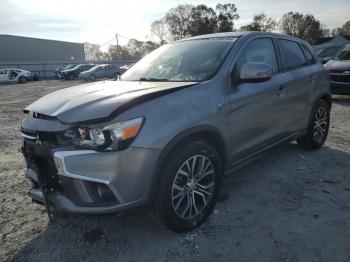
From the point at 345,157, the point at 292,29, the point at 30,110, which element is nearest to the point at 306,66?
the point at 345,157

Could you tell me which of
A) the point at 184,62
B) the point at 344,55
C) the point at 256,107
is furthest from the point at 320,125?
the point at 344,55

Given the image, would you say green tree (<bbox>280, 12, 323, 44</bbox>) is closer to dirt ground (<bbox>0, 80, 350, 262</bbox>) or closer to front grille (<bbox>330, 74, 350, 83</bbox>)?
front grille (<bbox>330, 74, 350, 83</bbox>)

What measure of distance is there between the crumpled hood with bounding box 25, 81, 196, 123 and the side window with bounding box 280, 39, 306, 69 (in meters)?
1.98

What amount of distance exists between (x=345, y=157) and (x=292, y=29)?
66.6 metres

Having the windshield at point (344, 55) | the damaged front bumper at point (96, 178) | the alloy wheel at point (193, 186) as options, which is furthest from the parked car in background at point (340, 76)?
the damaged front bumper at point (96, 178)

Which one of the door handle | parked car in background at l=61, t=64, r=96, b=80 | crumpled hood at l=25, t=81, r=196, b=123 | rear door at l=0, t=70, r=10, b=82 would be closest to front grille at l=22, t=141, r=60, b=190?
crumpled hood at l=25, t=81, r=196, b=123

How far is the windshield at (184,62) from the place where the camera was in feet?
12.0

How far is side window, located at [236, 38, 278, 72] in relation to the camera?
3861mm

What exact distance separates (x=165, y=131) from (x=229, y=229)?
122 cm

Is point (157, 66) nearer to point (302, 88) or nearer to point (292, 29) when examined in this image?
point (302, 88)

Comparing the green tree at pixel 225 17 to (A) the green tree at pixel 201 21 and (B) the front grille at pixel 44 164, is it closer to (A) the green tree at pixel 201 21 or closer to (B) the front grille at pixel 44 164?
(A) the green tree at pixel 201 21

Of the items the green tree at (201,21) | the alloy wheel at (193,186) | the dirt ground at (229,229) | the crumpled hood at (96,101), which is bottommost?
the dirt ground at (229,229)

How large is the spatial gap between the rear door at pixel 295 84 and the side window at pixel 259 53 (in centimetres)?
23

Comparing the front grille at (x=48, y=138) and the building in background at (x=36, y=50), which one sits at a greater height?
the building in background at (x=36, y=50)
